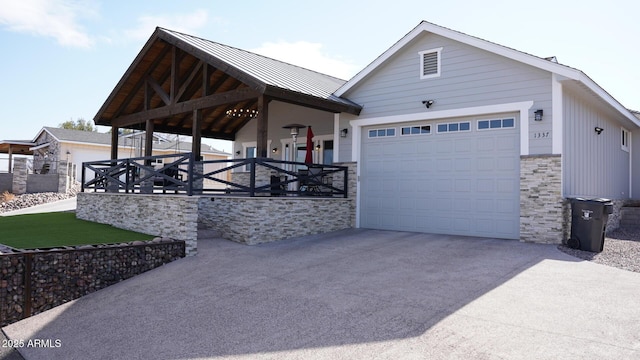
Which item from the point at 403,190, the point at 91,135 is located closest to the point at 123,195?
the point at 403,190

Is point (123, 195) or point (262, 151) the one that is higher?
point (262, 151)

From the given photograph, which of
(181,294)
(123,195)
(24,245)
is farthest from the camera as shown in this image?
(123,195)

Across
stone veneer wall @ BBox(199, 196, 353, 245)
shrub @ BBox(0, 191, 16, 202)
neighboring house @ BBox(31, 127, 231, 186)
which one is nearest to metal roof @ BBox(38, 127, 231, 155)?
neighboring house @ BBox(31, 127, 231, 186)

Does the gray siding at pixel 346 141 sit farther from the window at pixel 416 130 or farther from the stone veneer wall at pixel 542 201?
the stone veneer wall at pixel 542 201

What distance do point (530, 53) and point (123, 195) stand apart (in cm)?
1019

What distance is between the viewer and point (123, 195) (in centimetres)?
1131

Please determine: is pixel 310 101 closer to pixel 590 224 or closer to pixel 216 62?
pixel 216 62

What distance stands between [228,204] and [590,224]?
294 inches

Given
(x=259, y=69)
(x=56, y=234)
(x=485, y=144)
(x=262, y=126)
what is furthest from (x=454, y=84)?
(x=56, y=234)

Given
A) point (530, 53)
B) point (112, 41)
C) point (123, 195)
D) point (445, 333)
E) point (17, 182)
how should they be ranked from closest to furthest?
point (445, 333)
point (530, 53)
point (123, 195)
point (112, 41)
point (17, 182)

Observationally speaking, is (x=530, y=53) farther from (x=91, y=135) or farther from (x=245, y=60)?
(x=91, y=135)

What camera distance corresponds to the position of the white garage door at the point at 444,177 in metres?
9.90

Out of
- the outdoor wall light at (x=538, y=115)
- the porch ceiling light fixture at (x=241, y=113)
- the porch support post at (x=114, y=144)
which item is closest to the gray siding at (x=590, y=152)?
the outdoor wall light at (x=538, y=115)

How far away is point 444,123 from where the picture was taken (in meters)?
10.9
